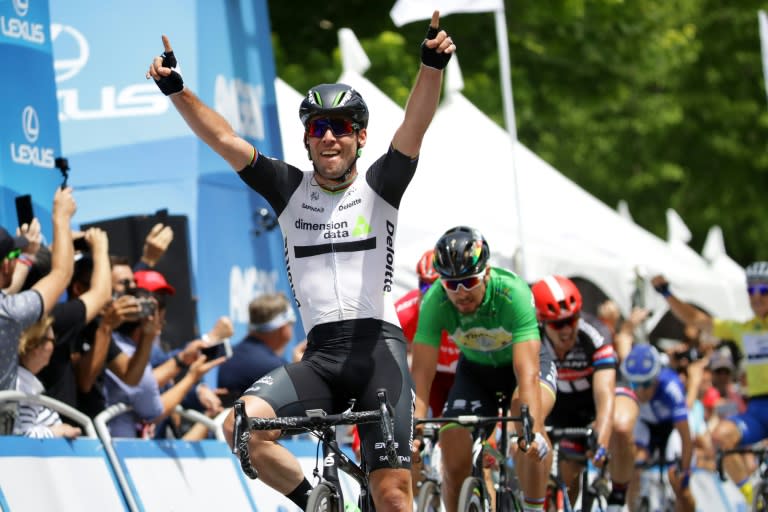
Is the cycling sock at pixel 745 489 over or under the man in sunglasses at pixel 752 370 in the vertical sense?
under

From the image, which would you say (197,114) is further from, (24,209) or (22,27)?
(22,27)

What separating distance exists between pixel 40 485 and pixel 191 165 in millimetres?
5198

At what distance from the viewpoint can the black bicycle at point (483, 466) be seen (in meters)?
7.72

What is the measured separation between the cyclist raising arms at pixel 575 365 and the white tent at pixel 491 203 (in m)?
3.36

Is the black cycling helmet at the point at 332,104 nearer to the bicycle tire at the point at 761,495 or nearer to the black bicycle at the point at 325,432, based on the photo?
the black bicycle at the point at 325,432

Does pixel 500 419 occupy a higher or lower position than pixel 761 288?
lower

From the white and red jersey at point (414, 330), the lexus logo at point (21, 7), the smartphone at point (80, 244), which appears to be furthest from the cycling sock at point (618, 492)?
the lexus logo at point (21, 7)

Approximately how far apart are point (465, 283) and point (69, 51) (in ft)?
15.7

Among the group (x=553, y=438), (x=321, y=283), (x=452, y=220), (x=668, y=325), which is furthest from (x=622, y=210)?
(x=321, y=283)

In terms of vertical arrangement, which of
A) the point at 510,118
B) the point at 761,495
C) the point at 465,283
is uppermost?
the point at 510,118

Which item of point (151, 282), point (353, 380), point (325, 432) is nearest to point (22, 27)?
point (151, 282)

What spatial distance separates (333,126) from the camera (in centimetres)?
641

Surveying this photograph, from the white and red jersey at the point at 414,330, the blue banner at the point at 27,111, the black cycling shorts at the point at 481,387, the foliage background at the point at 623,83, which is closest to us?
the blue banner at the point at 27,111

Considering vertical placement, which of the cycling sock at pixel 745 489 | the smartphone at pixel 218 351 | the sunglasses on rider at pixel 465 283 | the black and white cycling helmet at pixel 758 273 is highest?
the sunglasses on rider at pixel 465 283
